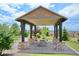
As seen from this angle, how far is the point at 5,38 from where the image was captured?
186 centimetres

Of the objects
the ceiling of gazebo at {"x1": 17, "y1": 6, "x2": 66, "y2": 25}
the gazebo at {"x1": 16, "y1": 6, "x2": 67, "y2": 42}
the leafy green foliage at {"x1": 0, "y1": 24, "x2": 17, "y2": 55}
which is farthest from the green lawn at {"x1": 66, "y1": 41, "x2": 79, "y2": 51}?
the leafy green foliage at {"x1": 0, "y1": 24, "x2": 17, "y2": 55}

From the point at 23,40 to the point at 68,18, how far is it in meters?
0.57

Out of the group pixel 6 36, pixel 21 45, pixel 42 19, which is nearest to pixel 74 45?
pixel 42 19

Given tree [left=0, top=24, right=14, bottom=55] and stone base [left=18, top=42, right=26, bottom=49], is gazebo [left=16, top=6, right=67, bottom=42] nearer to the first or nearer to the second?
stone base [left=18, top=42, right=26, bottom=49]

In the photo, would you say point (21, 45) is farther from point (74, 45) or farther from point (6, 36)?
point (74, 45)

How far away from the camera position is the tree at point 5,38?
1.85 m

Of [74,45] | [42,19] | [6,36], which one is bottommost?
[74,45]

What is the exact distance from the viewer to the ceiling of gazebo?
6.09 feet

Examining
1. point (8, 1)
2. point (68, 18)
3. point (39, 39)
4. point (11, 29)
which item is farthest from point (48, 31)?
point (8, 1)

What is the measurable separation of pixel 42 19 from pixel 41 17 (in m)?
0.03

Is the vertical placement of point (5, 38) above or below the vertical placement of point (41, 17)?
below

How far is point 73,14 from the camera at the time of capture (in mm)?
1857

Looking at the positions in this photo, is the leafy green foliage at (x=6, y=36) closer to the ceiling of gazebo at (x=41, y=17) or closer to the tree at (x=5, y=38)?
the tree at (x=5, y=38)

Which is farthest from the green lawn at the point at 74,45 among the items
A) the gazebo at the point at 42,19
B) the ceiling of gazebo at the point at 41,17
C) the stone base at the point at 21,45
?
the stone base at the point at 21,45
